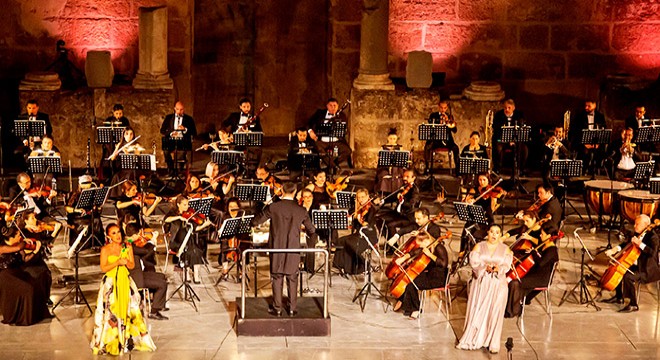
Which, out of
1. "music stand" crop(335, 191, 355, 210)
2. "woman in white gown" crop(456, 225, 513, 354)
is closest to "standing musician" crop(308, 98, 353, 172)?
"music stand" crop(335, 191, 355, 210)

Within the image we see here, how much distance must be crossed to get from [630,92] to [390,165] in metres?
5.42

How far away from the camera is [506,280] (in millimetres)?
13070

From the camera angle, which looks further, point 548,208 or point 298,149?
point 298,149

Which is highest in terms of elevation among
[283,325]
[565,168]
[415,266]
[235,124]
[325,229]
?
[235,124]

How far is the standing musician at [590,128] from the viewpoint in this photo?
19.9 metres

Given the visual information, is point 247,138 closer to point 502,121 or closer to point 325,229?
point 325,229

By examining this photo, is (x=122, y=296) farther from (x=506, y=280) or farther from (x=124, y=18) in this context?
(x=124, y=18)

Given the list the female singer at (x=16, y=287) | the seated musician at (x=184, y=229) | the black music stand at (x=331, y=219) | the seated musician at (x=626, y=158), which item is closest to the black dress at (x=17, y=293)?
the female singer at (x=16, y=287)

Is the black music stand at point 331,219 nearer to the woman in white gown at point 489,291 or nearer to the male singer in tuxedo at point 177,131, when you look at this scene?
the woman in white gown at point 489,291

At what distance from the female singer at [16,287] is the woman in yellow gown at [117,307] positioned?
3.77 ft

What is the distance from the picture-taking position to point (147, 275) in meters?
13.8

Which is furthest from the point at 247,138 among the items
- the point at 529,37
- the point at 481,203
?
the point at 529,37

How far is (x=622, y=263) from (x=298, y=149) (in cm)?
593

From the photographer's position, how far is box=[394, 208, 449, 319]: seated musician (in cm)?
1393
